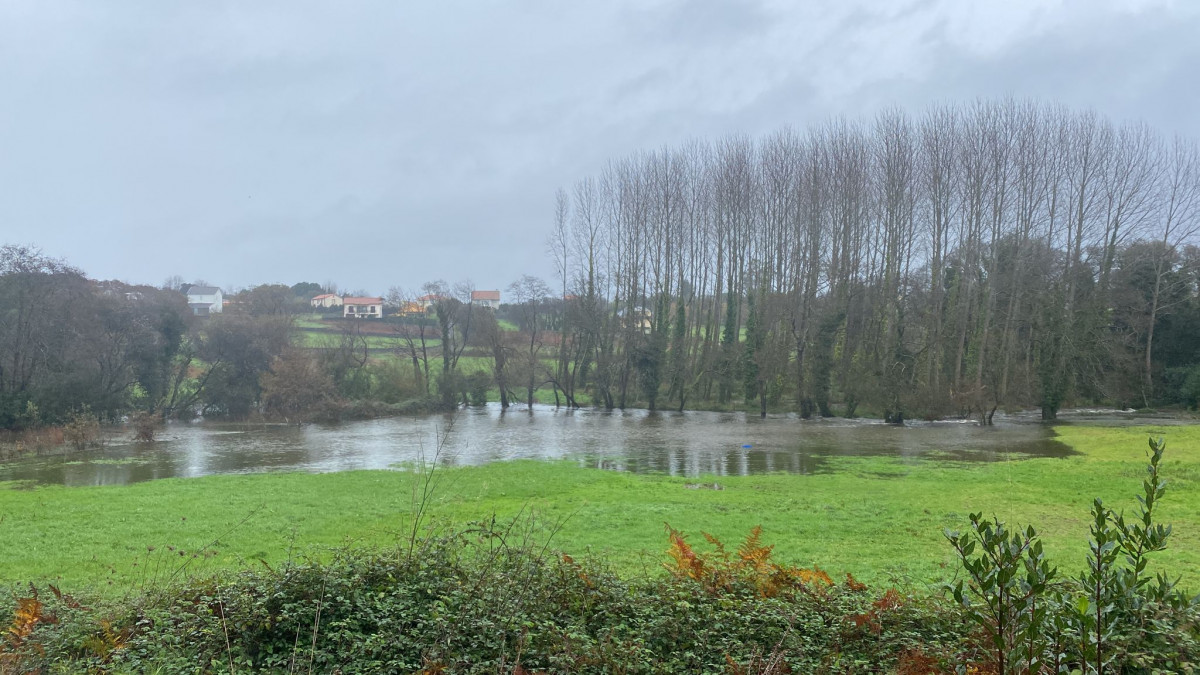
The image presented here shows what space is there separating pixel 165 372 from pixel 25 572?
3462 centimetres

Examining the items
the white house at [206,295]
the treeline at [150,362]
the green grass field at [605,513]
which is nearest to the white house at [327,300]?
the white house at [206,295]

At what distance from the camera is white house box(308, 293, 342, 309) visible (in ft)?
278

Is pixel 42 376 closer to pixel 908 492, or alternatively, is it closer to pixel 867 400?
pixel 908 492

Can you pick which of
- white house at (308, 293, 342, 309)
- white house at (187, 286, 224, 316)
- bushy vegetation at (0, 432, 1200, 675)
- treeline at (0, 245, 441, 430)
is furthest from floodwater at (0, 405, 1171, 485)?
white house at (187, 286, 224, 316)

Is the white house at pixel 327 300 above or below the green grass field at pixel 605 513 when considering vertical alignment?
above

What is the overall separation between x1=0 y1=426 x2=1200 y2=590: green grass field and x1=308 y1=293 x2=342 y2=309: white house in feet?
232

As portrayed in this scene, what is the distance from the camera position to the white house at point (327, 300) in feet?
278

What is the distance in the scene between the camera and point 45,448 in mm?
25859

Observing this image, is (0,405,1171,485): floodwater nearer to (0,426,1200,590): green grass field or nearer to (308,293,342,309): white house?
(0,426,1200,590): green grass field

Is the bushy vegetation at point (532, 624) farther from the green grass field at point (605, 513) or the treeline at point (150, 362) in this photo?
the treeline at point (150, 362)

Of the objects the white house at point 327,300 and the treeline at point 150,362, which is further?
the white house at point 327,300

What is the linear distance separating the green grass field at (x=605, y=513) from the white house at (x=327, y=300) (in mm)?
70804

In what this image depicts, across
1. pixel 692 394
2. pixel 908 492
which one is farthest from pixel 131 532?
pixel 692 394

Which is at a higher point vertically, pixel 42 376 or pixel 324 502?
pixel 42 376
